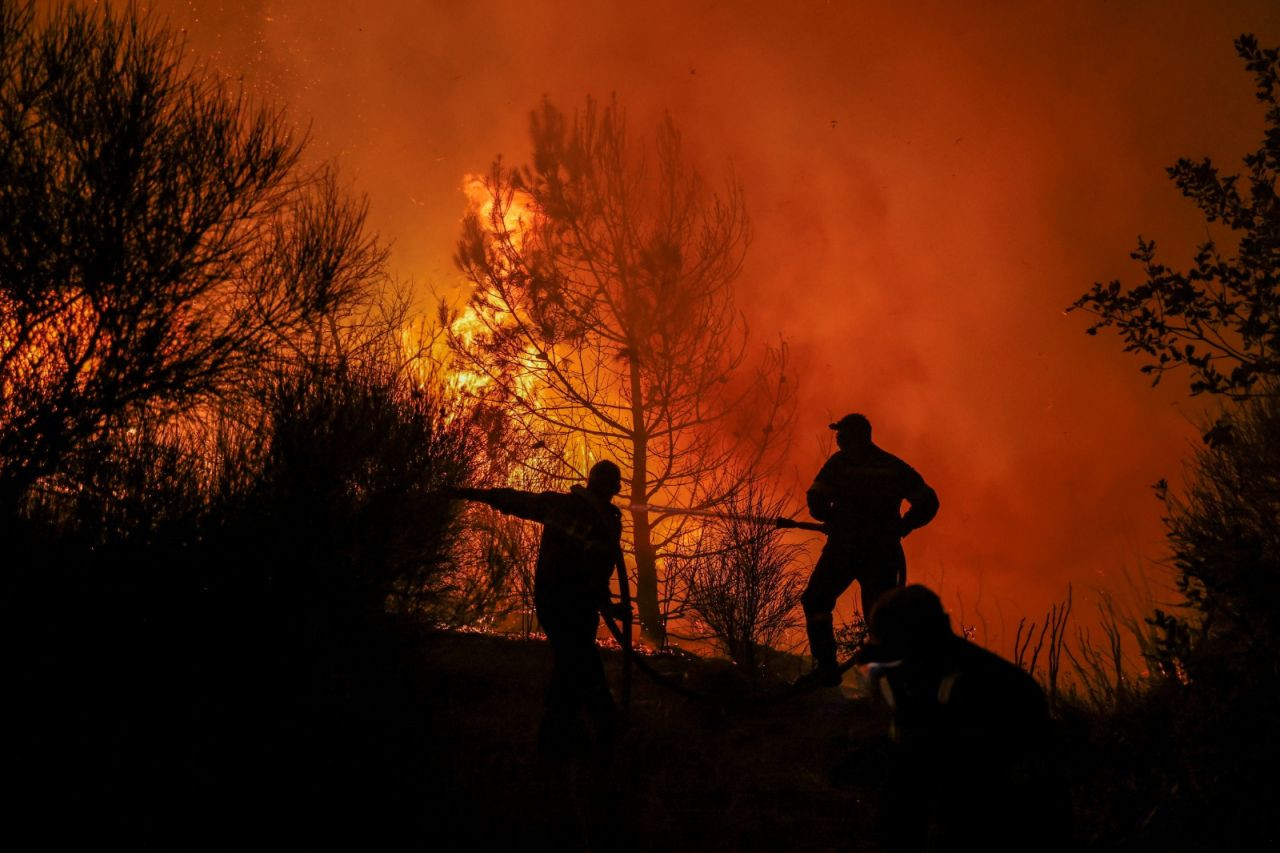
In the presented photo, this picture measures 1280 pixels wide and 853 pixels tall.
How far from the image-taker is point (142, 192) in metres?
8.09

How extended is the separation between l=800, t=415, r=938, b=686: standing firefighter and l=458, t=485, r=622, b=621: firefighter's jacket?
6.88 feet

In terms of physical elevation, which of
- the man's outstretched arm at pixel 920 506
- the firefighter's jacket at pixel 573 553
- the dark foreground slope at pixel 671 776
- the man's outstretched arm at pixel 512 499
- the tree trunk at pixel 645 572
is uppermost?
the tree trunk at pixel 645 572

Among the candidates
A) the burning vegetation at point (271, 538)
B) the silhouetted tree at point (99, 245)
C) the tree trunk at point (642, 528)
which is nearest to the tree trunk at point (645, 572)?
the tree trunk at point (642, 528)

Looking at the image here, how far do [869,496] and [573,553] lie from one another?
8.67ft

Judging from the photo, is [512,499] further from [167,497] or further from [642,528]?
[642,528]

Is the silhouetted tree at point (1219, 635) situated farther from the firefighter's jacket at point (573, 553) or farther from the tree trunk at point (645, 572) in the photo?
the tree trunk at point (645, 572)

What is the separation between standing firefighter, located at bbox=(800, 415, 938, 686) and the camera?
6797mm

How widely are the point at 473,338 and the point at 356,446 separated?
6703 mm

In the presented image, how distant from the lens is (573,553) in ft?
18.5

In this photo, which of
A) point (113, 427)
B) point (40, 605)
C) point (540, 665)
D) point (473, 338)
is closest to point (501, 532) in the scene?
point (473, 338)

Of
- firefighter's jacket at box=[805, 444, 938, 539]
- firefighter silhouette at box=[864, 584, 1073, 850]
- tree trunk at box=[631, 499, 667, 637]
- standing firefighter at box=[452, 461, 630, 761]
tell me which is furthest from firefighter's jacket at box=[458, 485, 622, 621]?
tree trunk at box=[631, 499, 667, 637]

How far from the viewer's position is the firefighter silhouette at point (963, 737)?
9.30ft

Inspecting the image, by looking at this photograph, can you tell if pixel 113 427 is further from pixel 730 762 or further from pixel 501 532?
pixel 501 532

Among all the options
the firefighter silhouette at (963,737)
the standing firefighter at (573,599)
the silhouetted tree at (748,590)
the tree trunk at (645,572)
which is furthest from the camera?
the tree trunk at (645,572)
